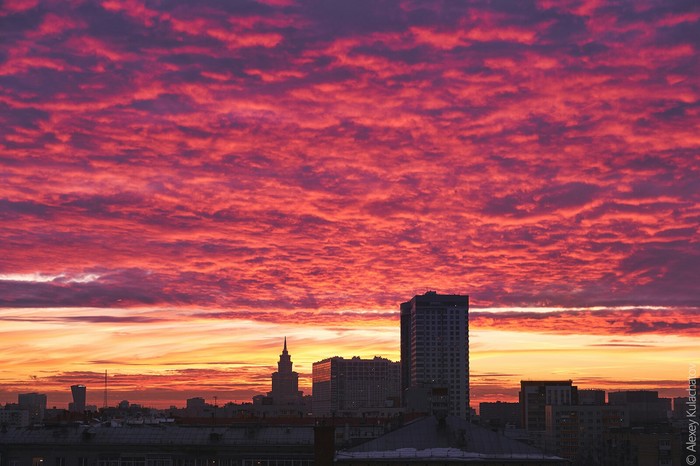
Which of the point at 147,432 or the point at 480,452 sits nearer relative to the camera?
the point at 480,452

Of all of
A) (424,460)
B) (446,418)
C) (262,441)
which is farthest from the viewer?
(262,441)

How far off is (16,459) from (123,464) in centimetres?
1406

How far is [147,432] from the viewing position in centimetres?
12962

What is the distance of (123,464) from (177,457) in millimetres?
7162

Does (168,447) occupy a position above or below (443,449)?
below

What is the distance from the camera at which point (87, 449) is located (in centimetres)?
12638

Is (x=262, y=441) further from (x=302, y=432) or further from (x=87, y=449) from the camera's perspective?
(x=87, y=449)

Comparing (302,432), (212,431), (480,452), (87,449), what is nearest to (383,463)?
(480,452)

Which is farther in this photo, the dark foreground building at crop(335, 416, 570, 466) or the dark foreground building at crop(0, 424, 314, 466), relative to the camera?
the dark foreground building at crop(0, 424, 314, 466)

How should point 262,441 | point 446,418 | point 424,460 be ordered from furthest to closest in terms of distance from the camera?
point 262,441 → point 446,418 → point 424,460

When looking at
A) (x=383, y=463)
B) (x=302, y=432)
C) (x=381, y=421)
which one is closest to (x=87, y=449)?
(x=302, y=432)

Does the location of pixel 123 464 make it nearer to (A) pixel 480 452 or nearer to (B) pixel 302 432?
(B) pixel 302 432

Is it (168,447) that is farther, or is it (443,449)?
(168,447)

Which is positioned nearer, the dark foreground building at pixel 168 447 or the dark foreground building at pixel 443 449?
the dark foreground building at pixel 443 449
